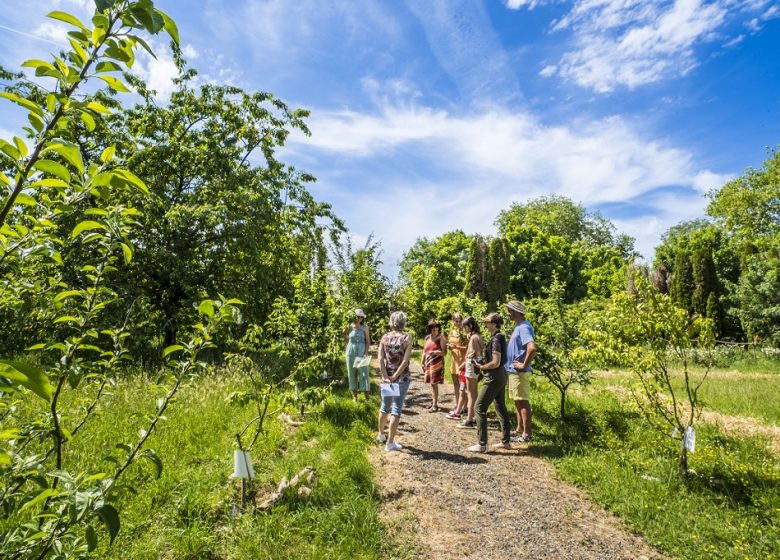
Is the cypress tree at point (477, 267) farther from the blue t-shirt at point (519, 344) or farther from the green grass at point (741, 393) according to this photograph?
the blue t-shirt at point (519, 344)

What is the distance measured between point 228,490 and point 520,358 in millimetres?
4548

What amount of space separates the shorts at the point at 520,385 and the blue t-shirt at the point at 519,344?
0.35 feet

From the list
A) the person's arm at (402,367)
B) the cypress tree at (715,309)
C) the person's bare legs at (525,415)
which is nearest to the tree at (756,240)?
the cypress tree at (715,309)

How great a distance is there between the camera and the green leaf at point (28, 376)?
3.04ft

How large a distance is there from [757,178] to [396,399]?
4014 cm

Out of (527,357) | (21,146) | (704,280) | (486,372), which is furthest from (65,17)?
(704,280)

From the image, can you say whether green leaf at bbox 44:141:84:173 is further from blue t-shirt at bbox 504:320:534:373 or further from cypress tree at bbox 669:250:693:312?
cypress tree at bbox 669:250:693:312

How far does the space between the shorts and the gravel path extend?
0.85m

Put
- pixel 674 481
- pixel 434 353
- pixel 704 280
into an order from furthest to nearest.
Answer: pixel 704 280 → pixel 434 353 → pixel 674 481

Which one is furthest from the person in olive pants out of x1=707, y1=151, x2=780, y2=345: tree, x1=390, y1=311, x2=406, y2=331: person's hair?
x1=707, y1=151, x2=780, y2=345: tree

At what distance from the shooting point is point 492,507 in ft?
15.1

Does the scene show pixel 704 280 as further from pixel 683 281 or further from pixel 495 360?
pixel 495 360

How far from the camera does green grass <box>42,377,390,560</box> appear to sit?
3.60 m

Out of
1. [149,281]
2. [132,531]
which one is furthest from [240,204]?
[132,531]
